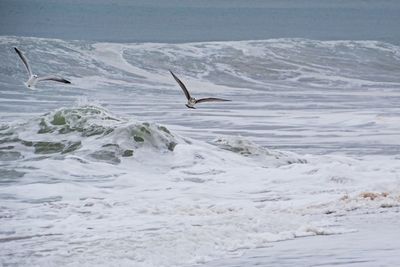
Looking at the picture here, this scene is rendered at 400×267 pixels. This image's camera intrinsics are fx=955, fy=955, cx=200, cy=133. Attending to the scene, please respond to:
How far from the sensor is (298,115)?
26000mm

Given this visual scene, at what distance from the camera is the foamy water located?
327 inches

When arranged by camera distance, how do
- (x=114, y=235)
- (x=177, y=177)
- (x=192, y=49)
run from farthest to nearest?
(x=192, y=49) → (x=177, y=177) → (x=114, y=235)

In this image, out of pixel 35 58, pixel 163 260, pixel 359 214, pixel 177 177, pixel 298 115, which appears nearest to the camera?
pixel 163 260

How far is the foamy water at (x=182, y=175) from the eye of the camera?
8.31 meters

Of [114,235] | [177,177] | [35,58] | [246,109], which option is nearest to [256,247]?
[114,235]

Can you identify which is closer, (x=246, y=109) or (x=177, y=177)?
(x=177, y=177)

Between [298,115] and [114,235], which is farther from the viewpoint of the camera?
[298,115]

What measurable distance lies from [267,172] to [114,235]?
5.05 metres

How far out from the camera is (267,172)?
13.4m

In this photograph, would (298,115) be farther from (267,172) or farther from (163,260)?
(163,260)

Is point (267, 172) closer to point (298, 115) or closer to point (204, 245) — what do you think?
point (204, 245)

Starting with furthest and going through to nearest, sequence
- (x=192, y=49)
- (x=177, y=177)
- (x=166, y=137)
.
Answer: (x=192, y=49)
(x=166, y=137)
(x=177, y=177)

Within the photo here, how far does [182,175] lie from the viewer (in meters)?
13.2

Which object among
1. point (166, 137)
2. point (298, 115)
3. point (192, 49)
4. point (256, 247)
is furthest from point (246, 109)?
point (192, 49)
